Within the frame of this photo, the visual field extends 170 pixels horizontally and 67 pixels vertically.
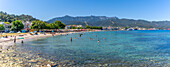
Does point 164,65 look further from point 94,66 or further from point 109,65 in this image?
point 94,66

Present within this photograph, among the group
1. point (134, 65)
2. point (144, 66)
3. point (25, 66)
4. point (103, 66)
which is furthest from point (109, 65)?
point (25, 66)

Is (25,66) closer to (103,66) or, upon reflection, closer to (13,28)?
(103,66)

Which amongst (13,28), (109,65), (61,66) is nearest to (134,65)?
(109,65)

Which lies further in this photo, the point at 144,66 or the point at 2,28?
the point at 2,28

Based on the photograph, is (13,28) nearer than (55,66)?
No

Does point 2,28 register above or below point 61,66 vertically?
above

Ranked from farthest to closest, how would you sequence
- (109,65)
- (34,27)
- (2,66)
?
(34,27) < (109,65) < (2,66)

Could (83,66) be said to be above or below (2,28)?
below

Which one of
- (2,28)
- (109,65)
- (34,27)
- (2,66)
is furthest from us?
(34,27)

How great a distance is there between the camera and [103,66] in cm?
1803

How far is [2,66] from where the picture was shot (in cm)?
1734

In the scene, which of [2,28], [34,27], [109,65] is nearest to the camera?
[109,65]

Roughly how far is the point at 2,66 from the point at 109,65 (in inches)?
579

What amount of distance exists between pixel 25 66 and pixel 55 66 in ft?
13.4
